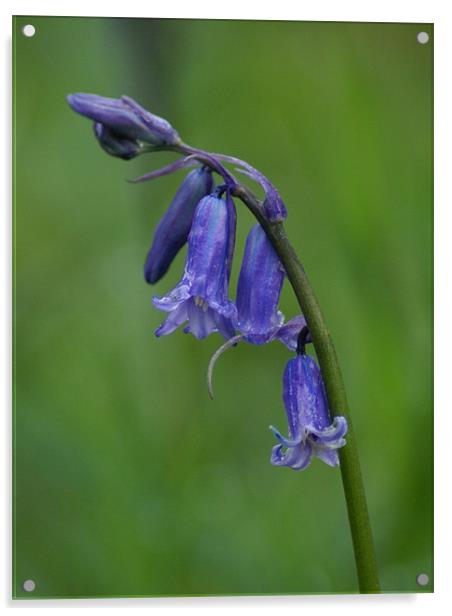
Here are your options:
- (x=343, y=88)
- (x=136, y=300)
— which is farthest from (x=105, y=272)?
(x=343, y=88)

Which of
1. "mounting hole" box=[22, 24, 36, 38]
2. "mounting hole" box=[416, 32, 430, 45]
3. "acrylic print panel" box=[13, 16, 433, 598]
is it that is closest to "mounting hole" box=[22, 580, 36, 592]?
"acrylic print panel" box=[13, 16, 433, 598]

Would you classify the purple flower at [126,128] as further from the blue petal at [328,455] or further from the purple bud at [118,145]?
the blue petal at [328,455]

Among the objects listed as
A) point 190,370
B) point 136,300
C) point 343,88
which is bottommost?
point 190,370

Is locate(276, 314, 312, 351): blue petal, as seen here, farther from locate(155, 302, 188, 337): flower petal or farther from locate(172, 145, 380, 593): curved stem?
locate(155, 302, 188, 337): flower petal

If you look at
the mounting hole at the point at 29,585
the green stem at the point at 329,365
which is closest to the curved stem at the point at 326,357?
the green stem at the point at 329,365

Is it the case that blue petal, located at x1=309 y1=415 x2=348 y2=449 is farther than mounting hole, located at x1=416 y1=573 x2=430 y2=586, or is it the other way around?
mounting hole, located at x1=416 y1=573 x2=430 y2=586

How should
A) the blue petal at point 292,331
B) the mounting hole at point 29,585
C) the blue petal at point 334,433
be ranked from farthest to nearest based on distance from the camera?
the mounting hole at point 29,585
the blue petal at point 292,331
the blue petal at point 334,433

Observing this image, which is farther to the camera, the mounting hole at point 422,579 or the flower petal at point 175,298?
the mounting hole at point 422,579
